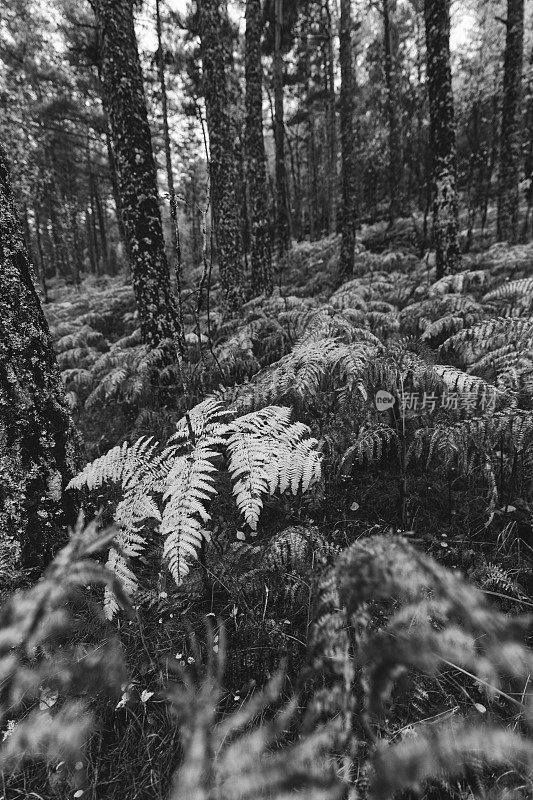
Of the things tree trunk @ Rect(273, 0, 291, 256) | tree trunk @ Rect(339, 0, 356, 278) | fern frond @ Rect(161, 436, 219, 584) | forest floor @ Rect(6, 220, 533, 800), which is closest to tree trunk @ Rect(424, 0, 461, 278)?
tree trunk @ Rect(339, 0, 356, 278)

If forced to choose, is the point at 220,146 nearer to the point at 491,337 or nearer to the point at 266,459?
the point at 491,337

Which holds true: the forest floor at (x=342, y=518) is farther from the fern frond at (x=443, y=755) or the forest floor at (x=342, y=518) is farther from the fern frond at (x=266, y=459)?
the fern frond at (x=266, y=459)

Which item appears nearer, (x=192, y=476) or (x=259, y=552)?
(x=192, y=476)

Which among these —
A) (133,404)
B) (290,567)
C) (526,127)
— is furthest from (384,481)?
(526,127)

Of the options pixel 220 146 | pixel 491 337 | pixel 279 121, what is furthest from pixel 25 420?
pixel 279 121

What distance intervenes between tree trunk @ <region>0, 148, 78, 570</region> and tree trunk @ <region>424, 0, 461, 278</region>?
5.49m

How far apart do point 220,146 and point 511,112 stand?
6.20 metres

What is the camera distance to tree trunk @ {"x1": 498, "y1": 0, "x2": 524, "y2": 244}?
7625mm

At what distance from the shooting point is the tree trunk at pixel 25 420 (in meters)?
1.87

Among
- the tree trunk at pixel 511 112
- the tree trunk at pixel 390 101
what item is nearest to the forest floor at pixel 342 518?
the tree trunk at pixel 511 112

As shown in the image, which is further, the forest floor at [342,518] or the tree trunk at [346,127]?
the tree trunk at [346,127]

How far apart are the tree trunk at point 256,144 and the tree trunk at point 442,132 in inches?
116

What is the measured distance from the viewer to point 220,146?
612 centimetres

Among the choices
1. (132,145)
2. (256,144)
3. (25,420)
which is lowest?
(25,420)
